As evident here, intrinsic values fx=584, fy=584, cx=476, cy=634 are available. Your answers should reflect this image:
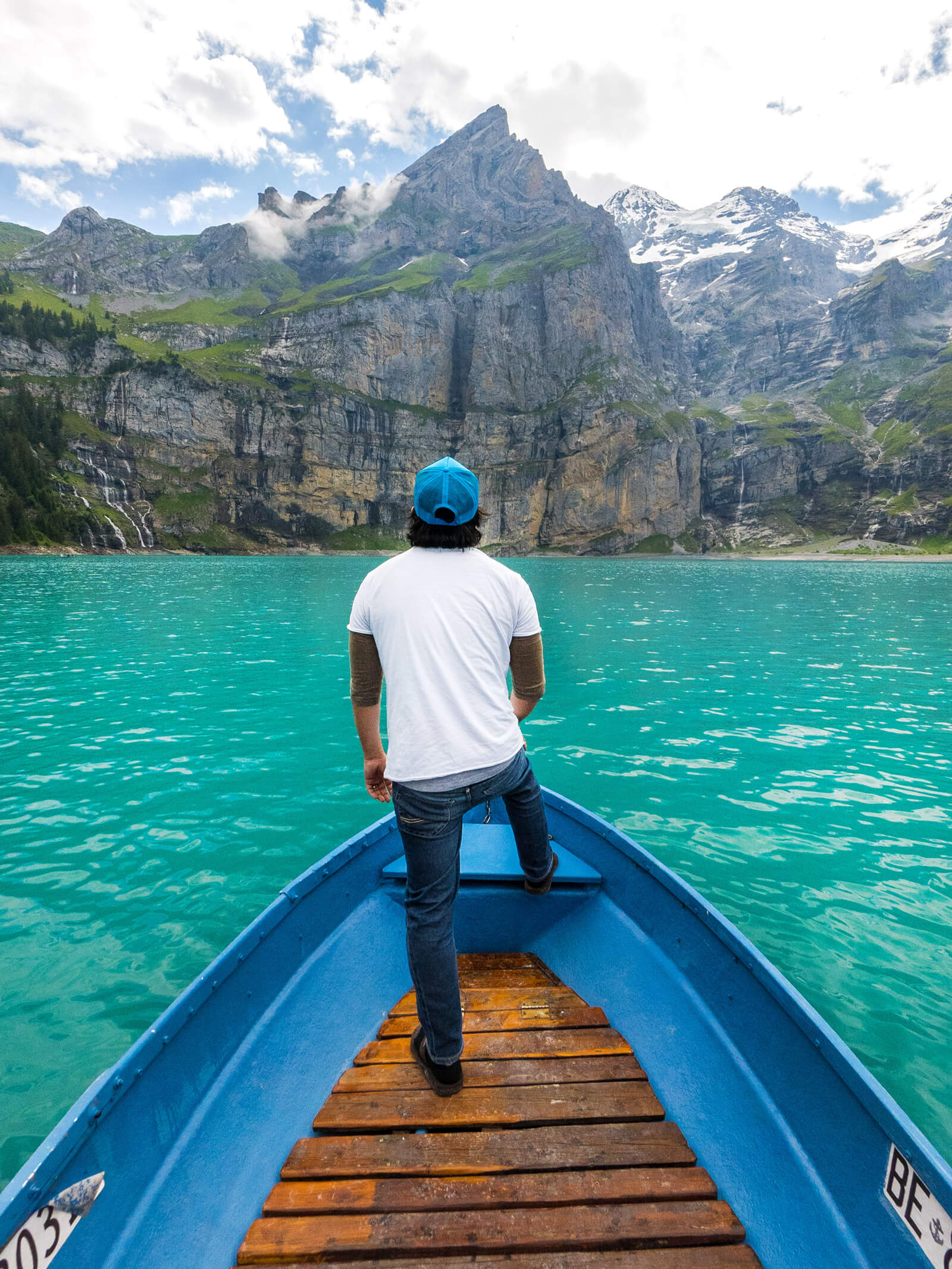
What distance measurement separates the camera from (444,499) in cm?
336

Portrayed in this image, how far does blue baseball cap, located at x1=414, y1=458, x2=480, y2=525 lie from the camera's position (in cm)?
337

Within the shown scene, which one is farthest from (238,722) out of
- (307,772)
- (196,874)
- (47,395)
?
(47,395)

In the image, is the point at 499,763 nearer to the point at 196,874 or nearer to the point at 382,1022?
the point at 382,1022

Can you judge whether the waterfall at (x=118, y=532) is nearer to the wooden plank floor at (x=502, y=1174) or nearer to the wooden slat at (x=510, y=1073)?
the wooden slat at (x=510, y=1073)

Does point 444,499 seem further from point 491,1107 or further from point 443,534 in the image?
point 491,1107

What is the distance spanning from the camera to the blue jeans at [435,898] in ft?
11.0

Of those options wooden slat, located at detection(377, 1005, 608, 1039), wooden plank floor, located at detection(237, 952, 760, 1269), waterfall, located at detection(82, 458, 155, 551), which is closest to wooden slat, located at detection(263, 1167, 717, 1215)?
wooden plank floor, located at detection(237, 952, 760, 1269)

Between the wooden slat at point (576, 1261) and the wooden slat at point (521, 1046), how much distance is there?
1.22m

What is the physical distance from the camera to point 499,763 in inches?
139

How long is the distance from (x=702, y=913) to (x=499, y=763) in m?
2.05

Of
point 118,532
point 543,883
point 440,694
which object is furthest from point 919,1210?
point 118,532

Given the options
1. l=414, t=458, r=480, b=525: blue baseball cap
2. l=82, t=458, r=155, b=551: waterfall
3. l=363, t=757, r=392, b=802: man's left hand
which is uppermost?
l=82, t=458, r=155, b=551: waterfall

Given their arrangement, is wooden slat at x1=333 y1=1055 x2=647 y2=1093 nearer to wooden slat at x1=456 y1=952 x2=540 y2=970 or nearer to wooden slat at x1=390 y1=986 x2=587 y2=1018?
wooden slat at x1=390 y1=986 x2=587 y2=1018

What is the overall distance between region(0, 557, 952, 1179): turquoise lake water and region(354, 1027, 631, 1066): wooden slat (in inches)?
105
